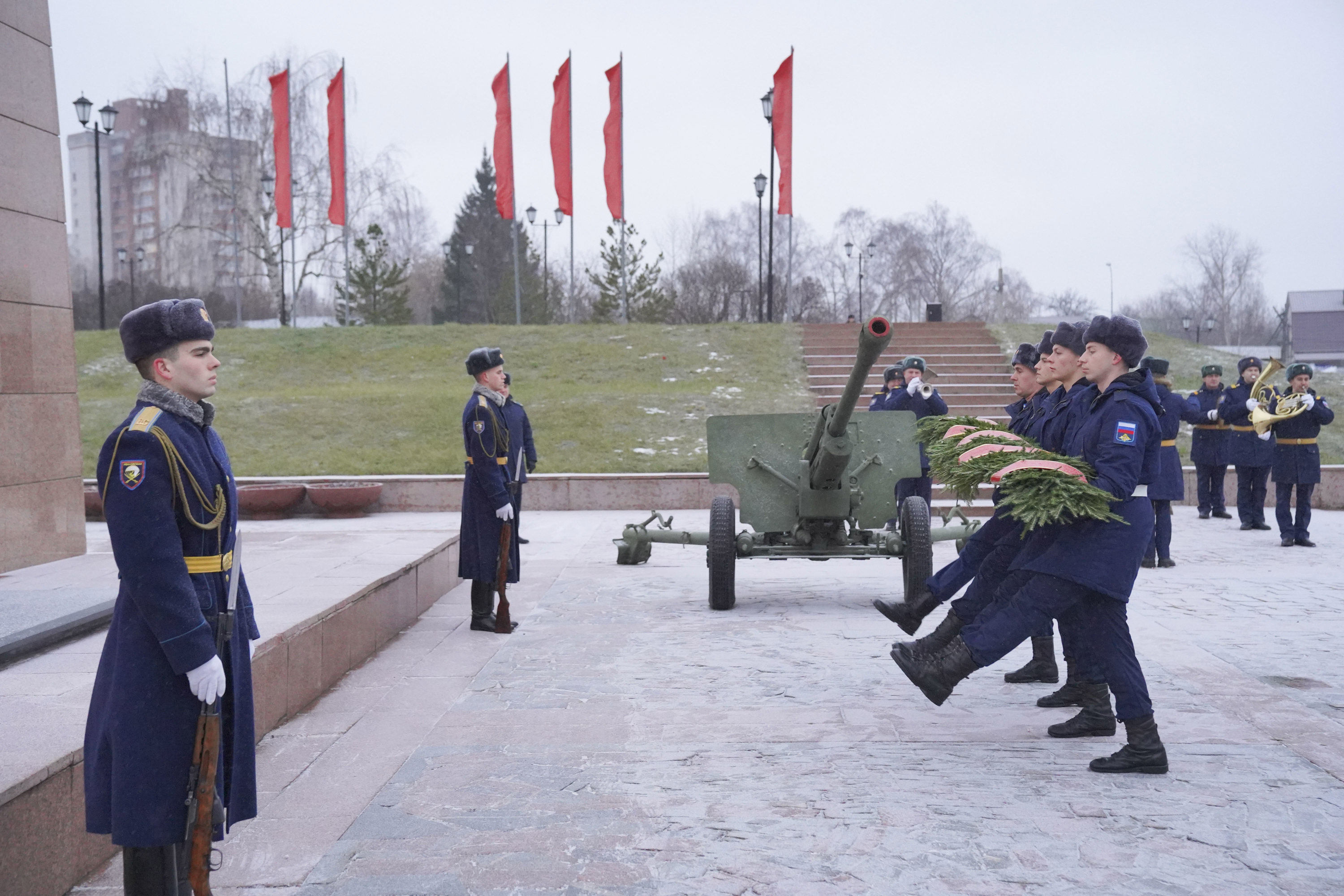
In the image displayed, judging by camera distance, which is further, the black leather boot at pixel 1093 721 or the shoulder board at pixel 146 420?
the black leather boot at pixel 1093 721

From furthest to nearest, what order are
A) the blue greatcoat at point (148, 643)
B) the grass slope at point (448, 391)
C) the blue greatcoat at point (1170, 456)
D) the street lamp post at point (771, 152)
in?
1. the street lamp post at point (771, 152)
2. the grass slope at point (448, 391)
3. the blue greatcoat at point (1170, 456)
4. the blue greatcoat at point (148, 643)

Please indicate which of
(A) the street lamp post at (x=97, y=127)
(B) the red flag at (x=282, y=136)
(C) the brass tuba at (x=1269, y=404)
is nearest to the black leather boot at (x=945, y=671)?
(C) the brass tuba at (x=1269, y=404)

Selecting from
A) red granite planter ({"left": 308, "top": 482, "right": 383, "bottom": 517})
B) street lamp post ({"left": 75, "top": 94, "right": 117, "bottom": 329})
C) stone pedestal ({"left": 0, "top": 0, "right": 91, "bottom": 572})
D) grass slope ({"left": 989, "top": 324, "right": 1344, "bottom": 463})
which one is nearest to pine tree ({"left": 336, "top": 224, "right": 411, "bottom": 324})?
street lamp post ({"left": 75, "top": 94, "right": 117, "bottom": 329})

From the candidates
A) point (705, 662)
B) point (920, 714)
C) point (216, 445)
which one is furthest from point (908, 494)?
point (216, 445)

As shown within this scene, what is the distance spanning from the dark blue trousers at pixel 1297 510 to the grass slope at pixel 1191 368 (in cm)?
582

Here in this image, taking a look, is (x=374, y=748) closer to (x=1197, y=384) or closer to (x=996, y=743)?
(x=996, y=743)

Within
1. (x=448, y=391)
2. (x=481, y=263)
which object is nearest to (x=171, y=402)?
(x=448, y=391)

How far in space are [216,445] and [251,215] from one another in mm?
45549

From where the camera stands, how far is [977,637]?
4496mm

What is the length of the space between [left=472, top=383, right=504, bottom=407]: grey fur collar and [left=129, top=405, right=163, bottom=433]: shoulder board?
417cm

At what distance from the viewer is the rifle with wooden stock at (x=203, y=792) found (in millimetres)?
2824

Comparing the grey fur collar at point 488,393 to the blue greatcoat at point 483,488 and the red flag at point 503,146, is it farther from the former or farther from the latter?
the red flag at point 503,146

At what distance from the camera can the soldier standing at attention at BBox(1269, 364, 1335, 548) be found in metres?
11.4

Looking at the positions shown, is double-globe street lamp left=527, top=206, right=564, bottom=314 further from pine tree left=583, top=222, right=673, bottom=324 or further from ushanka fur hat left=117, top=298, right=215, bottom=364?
ushanka fur hat left=117, top=298, right=215, bottom=364
